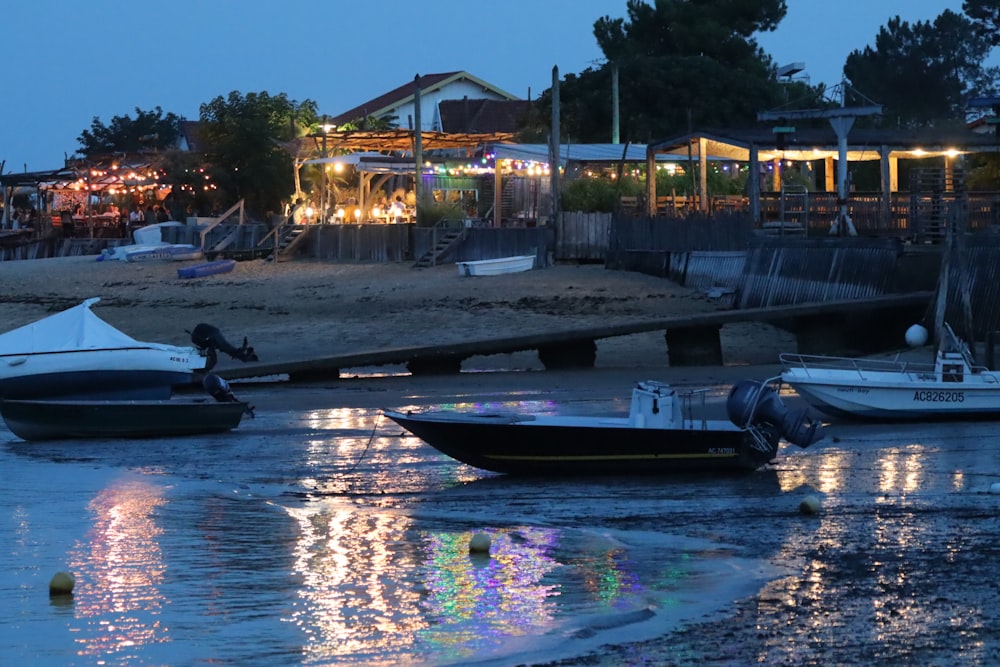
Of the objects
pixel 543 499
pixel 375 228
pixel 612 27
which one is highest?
pixel 612 27

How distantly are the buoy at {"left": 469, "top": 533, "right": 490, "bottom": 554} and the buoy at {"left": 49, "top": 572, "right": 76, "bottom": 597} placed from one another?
3171 millimetres

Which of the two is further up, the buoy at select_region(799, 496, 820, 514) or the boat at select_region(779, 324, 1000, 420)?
the boat at select_region(779, 324, 1000, 420)

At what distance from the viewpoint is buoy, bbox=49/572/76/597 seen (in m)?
10.4

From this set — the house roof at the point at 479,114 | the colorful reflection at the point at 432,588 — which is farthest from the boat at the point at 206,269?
the house roof at the point at 479,114

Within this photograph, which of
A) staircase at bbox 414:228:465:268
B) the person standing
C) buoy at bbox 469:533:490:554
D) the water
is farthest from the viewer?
the person standing

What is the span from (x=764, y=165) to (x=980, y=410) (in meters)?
27.4

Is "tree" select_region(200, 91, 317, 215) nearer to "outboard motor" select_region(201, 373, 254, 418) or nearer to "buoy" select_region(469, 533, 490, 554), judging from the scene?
"outboard motor" select_region(201, 373, 254, 418)

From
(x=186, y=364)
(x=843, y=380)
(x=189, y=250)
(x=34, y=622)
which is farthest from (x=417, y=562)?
(x=189, y=250)

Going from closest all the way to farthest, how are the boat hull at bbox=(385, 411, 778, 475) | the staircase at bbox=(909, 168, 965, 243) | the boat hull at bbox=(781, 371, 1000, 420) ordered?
the boat hull at bbox=(385, 411, 778, 475) → the boat hull at bbox=(781, 371, 1000, 420) → the staircase at bbox=(909, 168, 965, 243)

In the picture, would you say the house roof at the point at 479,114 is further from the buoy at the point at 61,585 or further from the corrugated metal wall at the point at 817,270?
the buoy at the point at 61,585

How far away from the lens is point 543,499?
14.7 metres

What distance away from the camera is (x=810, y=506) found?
1345 centimetres

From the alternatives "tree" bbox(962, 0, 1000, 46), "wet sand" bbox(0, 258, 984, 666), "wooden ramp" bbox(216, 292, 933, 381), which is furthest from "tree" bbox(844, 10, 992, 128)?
"wooden ramp" bbox(216, 292, 933, 381)

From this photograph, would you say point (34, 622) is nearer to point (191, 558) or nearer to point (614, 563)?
point (191, 558)
